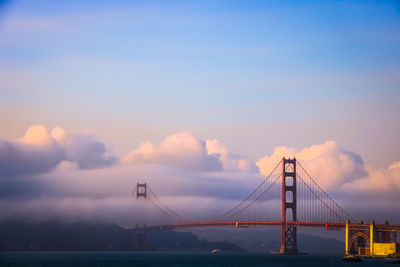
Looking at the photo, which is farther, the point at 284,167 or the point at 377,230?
the point at 284,167

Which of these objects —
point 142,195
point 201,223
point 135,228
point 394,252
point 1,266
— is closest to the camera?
point 1,266

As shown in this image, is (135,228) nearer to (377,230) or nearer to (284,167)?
(284,167)

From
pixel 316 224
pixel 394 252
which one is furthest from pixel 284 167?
pixel 394 252

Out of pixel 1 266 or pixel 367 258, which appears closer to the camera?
pixel 1 266

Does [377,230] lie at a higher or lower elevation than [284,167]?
lower

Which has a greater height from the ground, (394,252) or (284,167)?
(284,167)

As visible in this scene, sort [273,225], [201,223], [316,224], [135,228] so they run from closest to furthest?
[316,224] < [273,225] < [201,223] < [135,228]

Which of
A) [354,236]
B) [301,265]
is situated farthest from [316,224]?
[301,265]

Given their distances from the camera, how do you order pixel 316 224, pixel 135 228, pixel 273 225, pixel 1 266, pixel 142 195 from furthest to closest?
1. pixel 142 195
2. pixel 135 228
3. pixel 273 225
4. pixel 316 224
5. pixel 1 266

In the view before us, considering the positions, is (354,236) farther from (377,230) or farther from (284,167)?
(284,167)
